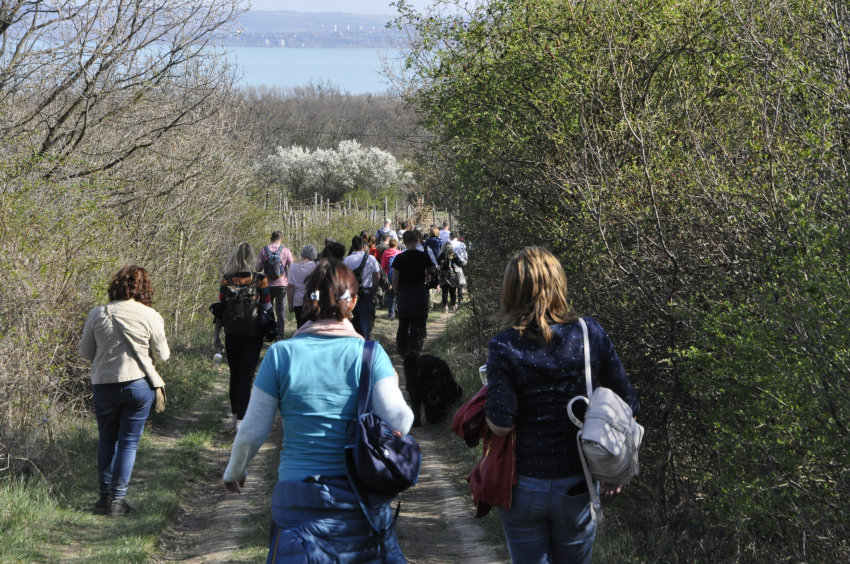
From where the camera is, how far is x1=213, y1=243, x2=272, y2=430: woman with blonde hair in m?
7.39

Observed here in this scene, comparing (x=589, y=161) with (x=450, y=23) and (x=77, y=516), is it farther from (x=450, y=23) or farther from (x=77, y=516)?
(x=77, y=516)

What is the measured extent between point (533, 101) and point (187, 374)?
6371 millimetres

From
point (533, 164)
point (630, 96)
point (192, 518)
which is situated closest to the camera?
point (192, 518)

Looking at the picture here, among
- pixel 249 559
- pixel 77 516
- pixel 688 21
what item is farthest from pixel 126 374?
pixel 688 21

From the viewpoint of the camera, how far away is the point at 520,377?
2920 mm

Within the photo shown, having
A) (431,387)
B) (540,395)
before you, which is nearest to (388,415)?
(540,395)

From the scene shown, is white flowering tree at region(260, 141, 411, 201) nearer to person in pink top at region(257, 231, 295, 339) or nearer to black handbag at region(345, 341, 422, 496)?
person in pink top at region(257, 231, 295, 339)

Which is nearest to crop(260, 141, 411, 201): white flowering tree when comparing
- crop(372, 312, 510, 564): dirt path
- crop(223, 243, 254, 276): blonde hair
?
crop(223, 243, 254, 276): blonde hair

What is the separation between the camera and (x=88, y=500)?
19.5 feet

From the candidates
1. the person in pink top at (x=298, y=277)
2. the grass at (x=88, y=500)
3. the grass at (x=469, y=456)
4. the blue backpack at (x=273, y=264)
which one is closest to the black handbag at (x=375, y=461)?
the grass at (x=469, y=456)

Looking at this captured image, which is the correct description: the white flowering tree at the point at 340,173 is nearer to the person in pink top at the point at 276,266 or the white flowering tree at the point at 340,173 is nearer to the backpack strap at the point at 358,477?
the person in pink top at the point at 276,266

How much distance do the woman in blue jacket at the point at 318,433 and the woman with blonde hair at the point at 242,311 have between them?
179 inches

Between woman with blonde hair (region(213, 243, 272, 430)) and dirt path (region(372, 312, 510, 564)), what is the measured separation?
1.94 metres

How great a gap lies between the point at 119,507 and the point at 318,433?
3.65 m
